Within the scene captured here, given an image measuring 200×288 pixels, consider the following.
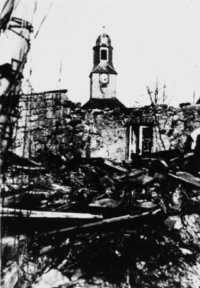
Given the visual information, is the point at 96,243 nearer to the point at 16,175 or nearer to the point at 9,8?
the point at 16,175

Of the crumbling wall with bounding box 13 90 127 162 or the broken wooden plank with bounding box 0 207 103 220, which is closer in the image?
the broken wooden plank with bounding box 0 207 103 220

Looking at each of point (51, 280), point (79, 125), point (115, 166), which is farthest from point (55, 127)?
point (51, 280)

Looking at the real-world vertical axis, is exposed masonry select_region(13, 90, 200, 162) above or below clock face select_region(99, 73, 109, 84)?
below

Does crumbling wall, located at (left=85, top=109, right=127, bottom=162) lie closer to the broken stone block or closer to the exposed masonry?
the exposed masonry

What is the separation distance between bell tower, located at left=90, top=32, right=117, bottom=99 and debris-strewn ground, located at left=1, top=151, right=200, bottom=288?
59.1 ft

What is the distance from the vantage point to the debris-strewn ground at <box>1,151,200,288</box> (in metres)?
3.78

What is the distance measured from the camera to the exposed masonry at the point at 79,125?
974cm

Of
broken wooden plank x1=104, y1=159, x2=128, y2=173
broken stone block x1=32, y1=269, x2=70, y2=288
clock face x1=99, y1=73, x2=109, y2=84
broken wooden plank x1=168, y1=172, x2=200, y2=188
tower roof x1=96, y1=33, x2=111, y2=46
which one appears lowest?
broken stone block x1=32, y1=269, x2=70, y2=288

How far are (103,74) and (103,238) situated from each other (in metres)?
19.2

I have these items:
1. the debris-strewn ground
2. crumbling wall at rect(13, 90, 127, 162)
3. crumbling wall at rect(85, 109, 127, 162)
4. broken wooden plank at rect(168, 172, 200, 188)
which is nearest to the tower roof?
crumbling wall at rect(85, 109, 127, 162)

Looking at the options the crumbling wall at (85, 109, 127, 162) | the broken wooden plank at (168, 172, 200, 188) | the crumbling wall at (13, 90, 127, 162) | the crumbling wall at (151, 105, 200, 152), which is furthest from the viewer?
the crumbling wall at (85, 109, 127, 162)

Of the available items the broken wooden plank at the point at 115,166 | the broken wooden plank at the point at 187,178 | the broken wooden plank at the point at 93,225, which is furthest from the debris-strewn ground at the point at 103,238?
the broken wooden plank at the point at 115,166

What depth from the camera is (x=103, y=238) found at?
398 cm

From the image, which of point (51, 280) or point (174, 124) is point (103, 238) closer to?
point (51, 280)
